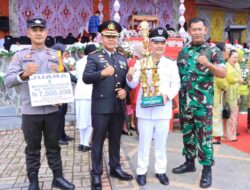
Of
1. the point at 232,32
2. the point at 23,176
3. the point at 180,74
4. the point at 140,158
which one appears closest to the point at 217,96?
the point at 180,74

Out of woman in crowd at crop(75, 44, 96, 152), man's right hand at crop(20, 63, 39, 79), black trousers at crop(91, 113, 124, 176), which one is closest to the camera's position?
man's right hand at crop(20, 63, 39, 79)

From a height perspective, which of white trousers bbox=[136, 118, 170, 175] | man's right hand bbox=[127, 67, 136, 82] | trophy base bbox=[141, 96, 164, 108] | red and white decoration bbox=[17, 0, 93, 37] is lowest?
white trousers bbox=[136, 118, 170, 175]

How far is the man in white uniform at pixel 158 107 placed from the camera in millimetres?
3666

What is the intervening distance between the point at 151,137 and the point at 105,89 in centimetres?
81

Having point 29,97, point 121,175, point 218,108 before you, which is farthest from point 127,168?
point 218,108

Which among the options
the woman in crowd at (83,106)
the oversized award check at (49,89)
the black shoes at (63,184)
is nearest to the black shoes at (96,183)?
the black shoes at (63,184)

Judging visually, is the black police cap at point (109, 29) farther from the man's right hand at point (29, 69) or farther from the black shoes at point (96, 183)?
the black shoes at point (96, 183)

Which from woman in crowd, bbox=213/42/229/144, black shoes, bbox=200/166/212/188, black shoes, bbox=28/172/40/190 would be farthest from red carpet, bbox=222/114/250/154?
black shoes, bbox=28/172/40/190

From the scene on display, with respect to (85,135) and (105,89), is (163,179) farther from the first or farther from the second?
(85,135)

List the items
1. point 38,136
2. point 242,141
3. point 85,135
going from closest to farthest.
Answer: point 38,136
point 85,135
point 242,141

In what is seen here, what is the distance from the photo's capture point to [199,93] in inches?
150

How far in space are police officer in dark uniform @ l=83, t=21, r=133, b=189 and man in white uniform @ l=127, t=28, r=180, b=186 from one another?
0.53 ft

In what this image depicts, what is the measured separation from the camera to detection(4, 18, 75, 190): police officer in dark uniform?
336 centimetres

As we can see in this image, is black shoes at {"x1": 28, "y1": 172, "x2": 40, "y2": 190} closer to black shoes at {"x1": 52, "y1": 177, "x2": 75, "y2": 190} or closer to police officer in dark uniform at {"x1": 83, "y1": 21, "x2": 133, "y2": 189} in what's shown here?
black shoes at {"x1": 52, "y1": 177, "x2": 75, "y2": 190}
